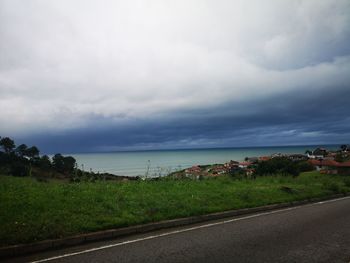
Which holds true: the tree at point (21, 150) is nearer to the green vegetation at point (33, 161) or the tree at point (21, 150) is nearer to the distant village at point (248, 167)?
the green vegetation at point (33, 161)

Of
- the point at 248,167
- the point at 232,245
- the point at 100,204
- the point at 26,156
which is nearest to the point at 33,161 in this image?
the point at 26,156

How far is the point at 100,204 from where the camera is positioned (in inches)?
400

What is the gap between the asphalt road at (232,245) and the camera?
251 inches

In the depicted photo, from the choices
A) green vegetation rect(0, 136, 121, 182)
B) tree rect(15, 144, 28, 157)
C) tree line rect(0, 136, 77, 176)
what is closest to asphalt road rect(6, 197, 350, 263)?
green vegetation rect(0, 136, 121, 182)

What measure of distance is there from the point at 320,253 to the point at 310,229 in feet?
7.84

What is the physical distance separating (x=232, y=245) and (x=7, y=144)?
186 ft

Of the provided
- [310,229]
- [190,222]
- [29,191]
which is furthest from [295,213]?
[29,191]

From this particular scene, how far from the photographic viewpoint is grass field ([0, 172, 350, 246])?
25.2 feet

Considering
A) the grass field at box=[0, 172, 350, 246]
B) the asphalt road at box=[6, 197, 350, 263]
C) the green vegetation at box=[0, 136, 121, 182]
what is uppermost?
the green vegetation at box=[0, 136, 121, 182]

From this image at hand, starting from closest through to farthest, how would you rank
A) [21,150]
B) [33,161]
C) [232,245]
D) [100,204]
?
[232,245] < [100,204] < [33,161] < [21,150]

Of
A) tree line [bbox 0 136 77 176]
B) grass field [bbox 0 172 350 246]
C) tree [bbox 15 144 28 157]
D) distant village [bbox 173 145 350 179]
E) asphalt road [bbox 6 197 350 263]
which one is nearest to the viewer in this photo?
asphalt road [bbox 6 197 350 263]

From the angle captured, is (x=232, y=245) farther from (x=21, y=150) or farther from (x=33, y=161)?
(x=21, y=150)

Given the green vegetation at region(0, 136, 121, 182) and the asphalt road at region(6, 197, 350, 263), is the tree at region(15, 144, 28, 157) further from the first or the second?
the asphalt road at region(6, 197, 350, 263)

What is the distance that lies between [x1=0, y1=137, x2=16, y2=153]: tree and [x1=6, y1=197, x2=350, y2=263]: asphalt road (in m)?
53.4
